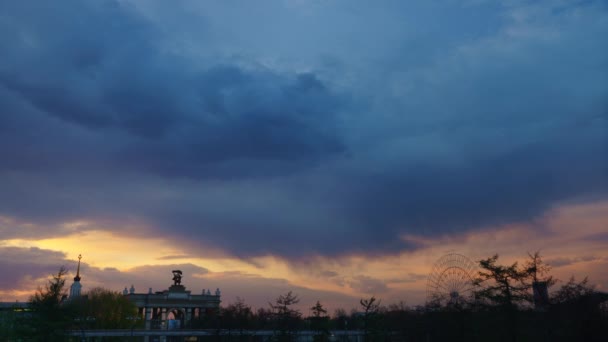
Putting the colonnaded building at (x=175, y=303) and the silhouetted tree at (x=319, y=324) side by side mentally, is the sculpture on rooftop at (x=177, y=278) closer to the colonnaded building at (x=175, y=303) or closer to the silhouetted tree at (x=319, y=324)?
the colonnaded building at (x=175, y=303)

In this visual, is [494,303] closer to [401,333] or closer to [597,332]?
[597,332]

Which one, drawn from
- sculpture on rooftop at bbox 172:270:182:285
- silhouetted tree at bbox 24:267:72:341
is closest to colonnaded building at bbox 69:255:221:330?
sculpture on rooftop at bbox 172:270:182:285

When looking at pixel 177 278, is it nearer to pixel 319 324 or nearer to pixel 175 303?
pixel 175 303

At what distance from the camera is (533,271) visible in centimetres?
5488

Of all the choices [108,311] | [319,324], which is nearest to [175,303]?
[108,311]

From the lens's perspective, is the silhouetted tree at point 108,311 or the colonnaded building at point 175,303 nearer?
the silhouetted tree at point 108,311

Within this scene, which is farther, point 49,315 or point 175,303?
point 175,303

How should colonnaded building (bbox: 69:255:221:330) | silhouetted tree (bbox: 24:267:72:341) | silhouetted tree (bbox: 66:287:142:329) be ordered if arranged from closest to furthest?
silhouetted tree (bbox: 24:267:72:341) < silhouetted tree (bbox: 66:287:142:329) < colonnaded building (bbox: 69:255:221:330)

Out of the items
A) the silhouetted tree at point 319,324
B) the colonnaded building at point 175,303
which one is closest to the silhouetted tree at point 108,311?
the colonnaded building at point 175,303

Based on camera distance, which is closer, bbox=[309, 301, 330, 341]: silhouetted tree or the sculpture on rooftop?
bbox=[309, 301, 330, 341]: silhouetted tree

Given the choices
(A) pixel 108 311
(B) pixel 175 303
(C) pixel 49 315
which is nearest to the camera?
(C) pixel 49 315

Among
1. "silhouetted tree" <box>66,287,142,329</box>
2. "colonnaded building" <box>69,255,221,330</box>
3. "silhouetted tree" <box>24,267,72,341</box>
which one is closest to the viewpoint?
"silhouetted tree" <box>24,267,72,341</box>

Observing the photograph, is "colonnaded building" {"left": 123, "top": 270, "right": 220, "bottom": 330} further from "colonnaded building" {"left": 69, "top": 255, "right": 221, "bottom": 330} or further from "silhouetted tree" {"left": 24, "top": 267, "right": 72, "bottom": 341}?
"silhouetted tree" {"left": 24, "top": 267, "right": 72, "bottom": 341}

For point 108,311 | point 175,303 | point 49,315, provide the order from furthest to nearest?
point 175,303
point 108,311
point 49,315
